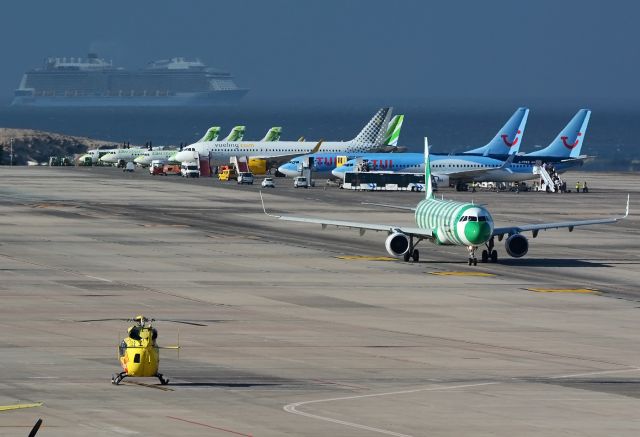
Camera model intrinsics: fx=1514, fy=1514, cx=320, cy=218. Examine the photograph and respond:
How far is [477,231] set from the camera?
7812cm

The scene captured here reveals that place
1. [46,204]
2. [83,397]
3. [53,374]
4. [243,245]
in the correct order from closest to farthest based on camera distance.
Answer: [83,397] → [53,374] → [243,245] → [46,204]

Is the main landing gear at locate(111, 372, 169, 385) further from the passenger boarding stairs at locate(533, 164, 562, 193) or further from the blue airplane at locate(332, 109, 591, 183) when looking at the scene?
the blue airplane at locate(332, 109, 591, 183)

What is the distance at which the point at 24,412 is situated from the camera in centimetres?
3819

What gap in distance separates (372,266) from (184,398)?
42.1 metres

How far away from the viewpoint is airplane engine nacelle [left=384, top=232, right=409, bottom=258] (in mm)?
84125

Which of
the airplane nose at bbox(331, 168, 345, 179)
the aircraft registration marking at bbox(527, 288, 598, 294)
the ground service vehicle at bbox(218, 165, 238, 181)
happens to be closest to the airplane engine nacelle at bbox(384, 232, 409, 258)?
the aircraft registration marking at bbox(527, 288, 598, 294)

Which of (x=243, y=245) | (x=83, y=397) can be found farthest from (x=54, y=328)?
(x=243, y=245)

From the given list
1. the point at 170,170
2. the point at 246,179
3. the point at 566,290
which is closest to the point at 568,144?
the point at 246,179

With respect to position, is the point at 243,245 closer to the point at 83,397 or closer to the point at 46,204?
the point at 46,204

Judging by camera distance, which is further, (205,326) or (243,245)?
(243,245)

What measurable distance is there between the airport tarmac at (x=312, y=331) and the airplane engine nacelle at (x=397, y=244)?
736 millimetres

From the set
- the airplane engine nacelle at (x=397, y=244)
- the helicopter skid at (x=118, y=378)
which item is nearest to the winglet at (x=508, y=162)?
the airplane engine nacelle at (x=397, y=244)

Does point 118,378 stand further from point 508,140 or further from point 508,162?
point 508,140

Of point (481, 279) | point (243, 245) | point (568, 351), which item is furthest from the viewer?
point (243, 245)
